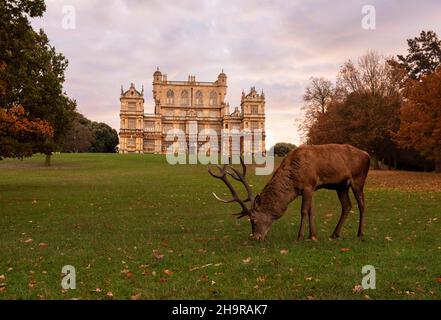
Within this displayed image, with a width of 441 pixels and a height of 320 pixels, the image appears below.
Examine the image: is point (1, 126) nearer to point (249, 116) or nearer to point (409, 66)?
point (409, 66)

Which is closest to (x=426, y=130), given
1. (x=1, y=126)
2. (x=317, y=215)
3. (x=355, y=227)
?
(x=317, y=215)

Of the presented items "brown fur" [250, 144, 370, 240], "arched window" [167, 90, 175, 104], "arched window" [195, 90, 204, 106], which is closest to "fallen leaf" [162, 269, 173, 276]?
"brown fur" [250, 144, 370, 240]

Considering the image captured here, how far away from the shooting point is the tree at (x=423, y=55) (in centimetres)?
A: 4522

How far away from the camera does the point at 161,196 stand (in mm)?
20625

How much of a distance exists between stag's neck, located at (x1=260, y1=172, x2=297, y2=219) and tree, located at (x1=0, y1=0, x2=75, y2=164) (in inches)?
493

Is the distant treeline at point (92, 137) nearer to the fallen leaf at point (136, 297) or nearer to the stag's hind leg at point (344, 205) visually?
the stag's hind leg at point (344, 205)

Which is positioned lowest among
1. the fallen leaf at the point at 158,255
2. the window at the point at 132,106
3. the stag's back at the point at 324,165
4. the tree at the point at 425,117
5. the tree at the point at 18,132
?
the fallen leaf at the point at 158,255

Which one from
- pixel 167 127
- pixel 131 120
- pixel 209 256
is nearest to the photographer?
pixel 209 256

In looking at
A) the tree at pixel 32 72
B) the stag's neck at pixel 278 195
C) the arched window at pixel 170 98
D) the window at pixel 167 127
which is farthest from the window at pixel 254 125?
the stag's neck at pixel 278 195

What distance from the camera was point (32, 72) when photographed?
75.2ft

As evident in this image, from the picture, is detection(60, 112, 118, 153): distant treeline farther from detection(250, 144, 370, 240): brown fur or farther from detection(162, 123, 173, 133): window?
detection(250, 144, 370, 240): brown fur

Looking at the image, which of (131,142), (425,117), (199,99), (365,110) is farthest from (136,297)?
(199,99)

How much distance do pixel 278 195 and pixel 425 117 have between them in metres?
26.5

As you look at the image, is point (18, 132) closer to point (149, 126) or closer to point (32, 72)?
point (32, 72)
